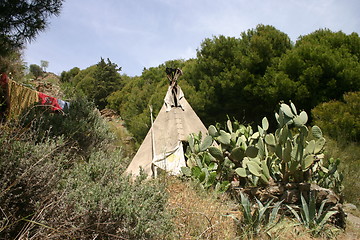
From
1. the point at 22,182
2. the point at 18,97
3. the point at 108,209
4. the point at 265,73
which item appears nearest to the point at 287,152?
the point at 108,209

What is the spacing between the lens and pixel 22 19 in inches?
179

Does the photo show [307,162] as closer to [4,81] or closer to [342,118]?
[342,118]

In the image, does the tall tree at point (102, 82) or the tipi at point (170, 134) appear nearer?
the tipi at point (170, 134)

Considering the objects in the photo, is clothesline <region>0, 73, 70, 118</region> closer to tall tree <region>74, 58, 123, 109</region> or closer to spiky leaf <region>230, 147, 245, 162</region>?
spiky leaf <region>230, 147, 245, 162</region>

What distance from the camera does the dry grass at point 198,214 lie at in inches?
114

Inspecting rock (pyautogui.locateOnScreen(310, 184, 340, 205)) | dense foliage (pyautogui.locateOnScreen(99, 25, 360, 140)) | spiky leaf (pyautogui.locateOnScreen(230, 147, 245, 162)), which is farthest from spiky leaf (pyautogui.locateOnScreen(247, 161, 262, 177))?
dense foliage (pyautogui.locateOnScreen(99, 25, 360, 140))

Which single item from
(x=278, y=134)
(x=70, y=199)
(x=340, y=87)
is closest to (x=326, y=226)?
(x=278, y=134)

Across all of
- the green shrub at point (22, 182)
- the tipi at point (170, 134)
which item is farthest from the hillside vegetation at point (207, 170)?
the tipi at point (170, 134)

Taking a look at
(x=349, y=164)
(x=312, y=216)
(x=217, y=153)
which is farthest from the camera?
(x=349, y=164)

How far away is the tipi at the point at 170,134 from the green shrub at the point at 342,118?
3772 mm

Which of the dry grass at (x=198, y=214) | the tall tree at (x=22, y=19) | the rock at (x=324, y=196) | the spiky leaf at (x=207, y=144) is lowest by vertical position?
the dry grass at (x=198, y=214)

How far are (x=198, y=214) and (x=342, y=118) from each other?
655 centimetres

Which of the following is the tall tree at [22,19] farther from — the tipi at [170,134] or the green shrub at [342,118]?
the green shrub at [342,118]

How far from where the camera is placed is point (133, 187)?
266 centimetres
